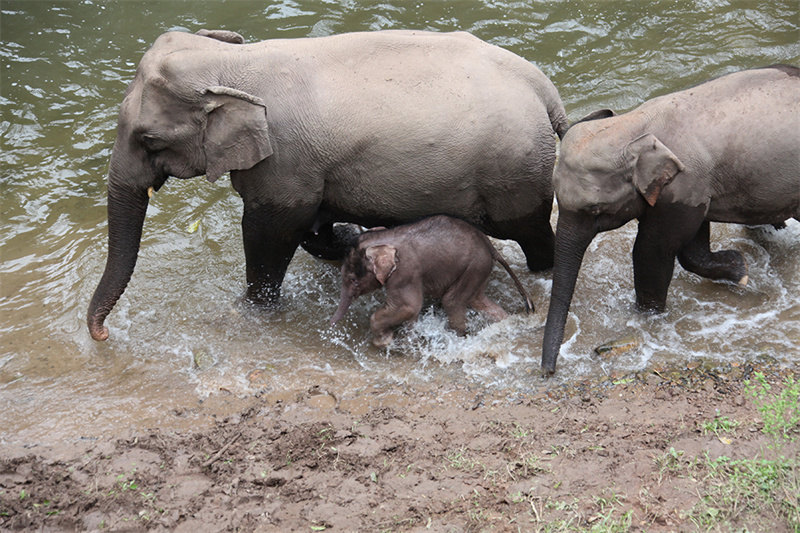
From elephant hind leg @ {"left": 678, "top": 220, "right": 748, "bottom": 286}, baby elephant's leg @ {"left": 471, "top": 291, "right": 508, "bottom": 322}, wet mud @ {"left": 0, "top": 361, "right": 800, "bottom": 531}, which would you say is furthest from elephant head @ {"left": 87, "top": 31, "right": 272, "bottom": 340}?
elephant hind leg @ {"left": 678, "top": 220, "right": 748, "bottom": 286}

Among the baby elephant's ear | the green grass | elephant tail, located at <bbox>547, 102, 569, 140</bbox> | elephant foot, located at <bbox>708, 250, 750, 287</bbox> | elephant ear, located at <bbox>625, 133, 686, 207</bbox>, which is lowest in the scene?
elephant foot, located at <bbox>708, 250, 750, 287</bbox>

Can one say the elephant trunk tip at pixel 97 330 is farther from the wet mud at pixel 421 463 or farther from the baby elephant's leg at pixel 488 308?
the baby elephant's leg at pixel 488 308

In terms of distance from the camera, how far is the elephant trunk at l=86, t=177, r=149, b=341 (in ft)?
17.3

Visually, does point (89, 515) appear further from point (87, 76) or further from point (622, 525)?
point (87, 76)

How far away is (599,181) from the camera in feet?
16.1

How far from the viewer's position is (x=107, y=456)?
4.50m

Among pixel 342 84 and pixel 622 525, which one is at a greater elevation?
pixel 342 84

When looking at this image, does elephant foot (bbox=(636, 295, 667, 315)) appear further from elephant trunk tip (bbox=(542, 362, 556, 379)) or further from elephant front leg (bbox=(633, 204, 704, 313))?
elephant trunk tip (bbox=(542, 362, 556, 379))

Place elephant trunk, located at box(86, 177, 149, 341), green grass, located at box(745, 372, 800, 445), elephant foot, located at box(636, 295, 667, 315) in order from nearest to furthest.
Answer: green grass, located at box(745, 372, 800, 445), elephant trunk, located at box(86, 177, 149, 341), elephant foot, located at box(636, 295, 667, 315)

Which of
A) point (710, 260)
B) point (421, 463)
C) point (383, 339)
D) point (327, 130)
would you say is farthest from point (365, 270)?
point (710, 260)

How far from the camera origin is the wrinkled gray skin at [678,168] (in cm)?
490

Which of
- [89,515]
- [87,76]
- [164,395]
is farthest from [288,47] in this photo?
[87,76]

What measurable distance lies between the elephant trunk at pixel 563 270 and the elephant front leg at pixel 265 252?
5.59 feet

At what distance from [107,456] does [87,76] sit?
587 cm
